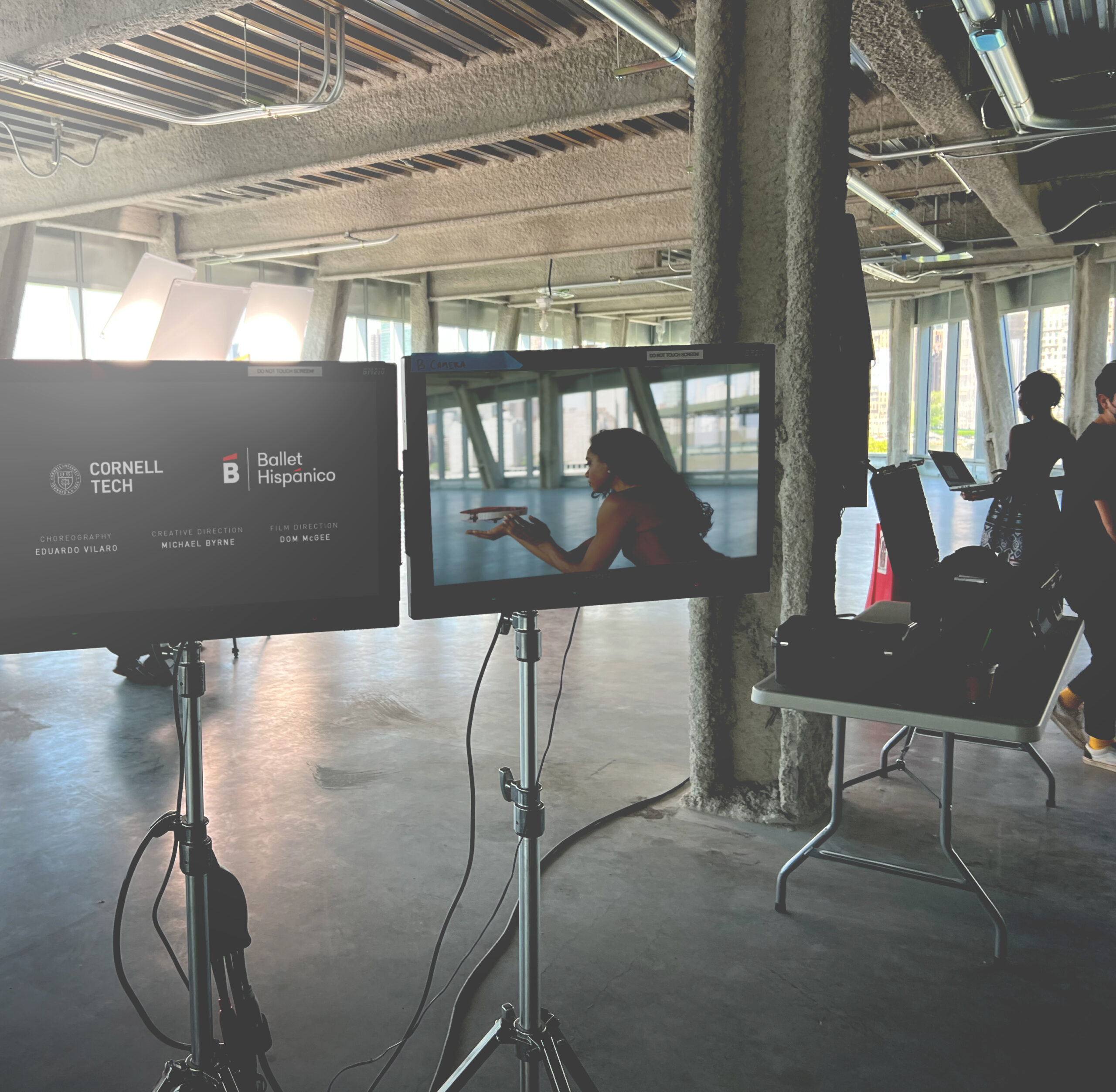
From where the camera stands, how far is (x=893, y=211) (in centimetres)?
794

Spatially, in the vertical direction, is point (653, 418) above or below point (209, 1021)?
above

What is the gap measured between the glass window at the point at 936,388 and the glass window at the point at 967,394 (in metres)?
0.37

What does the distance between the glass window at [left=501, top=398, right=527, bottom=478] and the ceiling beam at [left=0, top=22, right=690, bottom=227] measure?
4222 millimetres

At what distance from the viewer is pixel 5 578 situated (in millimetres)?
1350

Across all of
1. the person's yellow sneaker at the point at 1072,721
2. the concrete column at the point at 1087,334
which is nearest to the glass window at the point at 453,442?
the person's yellow sneaker at the point at 1072,721

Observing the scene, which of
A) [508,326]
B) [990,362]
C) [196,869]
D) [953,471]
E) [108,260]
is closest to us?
[196,869]

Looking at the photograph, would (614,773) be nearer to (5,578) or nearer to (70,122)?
(5,578)

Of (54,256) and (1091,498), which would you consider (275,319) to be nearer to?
(54,256)

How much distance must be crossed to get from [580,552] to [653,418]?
0.90 ft

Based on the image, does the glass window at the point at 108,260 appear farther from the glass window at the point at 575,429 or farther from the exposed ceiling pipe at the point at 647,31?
the glass window at the point at 575,429

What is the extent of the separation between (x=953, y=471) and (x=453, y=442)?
493 centimetres

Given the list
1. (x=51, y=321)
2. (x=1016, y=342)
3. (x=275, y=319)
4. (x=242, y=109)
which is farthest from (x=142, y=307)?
(x=1016, y=342)

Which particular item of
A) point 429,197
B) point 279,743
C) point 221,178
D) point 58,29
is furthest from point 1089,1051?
point 429,197

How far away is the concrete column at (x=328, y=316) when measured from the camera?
12.1 m
